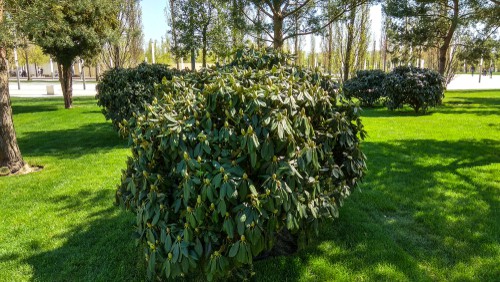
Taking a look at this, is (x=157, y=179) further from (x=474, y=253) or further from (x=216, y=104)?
(x=474, y=253)

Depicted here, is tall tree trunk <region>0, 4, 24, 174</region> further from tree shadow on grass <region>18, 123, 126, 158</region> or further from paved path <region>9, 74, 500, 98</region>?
paved path <region>9, 74, 500, 98</region>

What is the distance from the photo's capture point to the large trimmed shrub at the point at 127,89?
24.0 feet

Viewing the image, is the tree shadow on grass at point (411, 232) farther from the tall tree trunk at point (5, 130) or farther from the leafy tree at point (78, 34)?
the leafy tree at point (78, 34)

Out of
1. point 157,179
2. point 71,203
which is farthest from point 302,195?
point 71,203

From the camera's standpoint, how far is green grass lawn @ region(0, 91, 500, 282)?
2.91 metres

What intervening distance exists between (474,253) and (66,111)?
13.3m

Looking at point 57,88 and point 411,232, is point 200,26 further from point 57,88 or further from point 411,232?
point 57,88

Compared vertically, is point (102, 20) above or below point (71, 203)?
above

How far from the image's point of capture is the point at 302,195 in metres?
2.40

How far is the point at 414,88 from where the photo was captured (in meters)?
10.8

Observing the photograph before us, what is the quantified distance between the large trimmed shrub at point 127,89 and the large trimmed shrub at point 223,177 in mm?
5018

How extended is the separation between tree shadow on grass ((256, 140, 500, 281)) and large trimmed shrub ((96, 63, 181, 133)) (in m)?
4.81

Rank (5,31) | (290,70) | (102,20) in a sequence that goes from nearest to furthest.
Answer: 1. (290,70)
2. (5,31)
3. (102,20)

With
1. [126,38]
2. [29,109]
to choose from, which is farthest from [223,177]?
[126,38]
